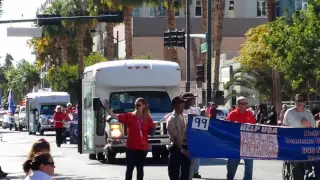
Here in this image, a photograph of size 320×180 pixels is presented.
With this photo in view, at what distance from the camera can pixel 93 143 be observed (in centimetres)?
2478

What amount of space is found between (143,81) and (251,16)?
57.2 m

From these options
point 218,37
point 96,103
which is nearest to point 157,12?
point 218,37

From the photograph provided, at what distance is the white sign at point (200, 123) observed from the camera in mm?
14875

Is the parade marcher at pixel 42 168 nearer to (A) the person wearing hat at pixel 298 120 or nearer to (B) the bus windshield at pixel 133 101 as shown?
(A) the person wearing hat at pixel 298 120

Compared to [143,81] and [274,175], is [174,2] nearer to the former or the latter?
[143,81]

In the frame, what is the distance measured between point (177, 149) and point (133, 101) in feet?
31.5

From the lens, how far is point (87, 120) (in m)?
25.1

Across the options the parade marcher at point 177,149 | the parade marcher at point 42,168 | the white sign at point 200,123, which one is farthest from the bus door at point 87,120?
the parade marcher at point 42,168

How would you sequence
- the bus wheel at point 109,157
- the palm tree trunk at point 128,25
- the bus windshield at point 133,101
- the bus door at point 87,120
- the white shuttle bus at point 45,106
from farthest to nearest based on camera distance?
the palm tree trunk at point 128,25, the white shuttle bus at point 45,106, the bus door at point 87,120, the bus wheel at point 109,157, the bus windshield at point 133,101

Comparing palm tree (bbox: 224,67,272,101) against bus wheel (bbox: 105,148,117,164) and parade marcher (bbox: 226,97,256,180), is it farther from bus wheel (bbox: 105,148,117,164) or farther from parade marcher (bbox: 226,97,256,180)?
parade marcher (bbox: 226,97,256,180)

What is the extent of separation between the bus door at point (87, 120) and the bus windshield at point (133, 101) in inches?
34.7

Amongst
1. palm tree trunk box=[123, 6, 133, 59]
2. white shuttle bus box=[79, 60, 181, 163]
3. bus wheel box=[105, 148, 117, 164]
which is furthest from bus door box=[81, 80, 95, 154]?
Answer: palm tree trunk box=[123, 6, 133, 59]

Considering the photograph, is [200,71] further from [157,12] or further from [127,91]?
[157,12]

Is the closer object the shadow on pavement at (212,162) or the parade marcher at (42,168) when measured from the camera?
the parade marcher at (42,168)
